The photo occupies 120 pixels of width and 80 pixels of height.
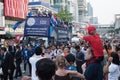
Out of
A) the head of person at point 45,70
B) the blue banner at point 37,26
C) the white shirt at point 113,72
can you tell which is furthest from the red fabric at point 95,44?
the blue banner at point 37,26

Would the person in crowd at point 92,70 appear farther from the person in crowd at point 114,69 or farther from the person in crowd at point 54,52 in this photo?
the person in crowd at point 54,52

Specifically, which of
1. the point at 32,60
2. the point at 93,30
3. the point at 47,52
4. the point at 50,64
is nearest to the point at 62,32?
the point at 47,52

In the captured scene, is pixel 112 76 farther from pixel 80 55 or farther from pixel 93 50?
pixel 80 55

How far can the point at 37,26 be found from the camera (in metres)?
19.7

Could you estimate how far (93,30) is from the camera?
268 inches

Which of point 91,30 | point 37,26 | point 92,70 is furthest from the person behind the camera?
point 37,26

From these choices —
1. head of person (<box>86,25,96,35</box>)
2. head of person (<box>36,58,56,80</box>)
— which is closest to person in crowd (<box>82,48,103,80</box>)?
head of person (<box>86,25,96,35</box>)

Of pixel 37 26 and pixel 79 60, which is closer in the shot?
pixel 79 60

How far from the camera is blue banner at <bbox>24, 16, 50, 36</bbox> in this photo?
64.1 ft

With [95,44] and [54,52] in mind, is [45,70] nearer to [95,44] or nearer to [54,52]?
[95,44]

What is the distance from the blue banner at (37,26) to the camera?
769 inches

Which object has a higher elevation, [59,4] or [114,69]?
[59,4]

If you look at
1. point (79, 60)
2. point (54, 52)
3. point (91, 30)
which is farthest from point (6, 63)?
point (91, 30)

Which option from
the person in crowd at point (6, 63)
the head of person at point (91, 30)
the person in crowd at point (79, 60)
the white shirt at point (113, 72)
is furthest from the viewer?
the person in crowd at point (6, 63)
